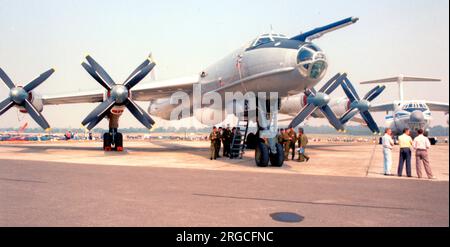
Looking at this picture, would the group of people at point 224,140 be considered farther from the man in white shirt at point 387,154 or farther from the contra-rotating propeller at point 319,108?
the man in white shirt at point 387,154

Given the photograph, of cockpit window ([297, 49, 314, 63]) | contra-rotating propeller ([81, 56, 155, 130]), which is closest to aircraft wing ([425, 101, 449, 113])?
cockpit window ([297, 49, 314, 63])

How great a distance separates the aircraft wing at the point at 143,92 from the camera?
17734mm

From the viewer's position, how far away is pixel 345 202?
5.84 metres

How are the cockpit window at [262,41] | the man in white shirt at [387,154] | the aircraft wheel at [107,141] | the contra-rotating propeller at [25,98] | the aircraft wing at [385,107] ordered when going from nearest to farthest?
the man in white shirt at [387,154] < the cockpit window at [262,41] < the contra-rotating propeller at [25,98] < the aircraft wheel at [107,141] < the aircraft wing at [385,107]

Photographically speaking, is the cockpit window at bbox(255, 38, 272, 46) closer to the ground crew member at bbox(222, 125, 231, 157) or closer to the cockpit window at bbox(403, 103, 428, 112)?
the ground crew member at bbox(222, 125, 231, 157)

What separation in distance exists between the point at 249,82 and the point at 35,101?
1349 cm

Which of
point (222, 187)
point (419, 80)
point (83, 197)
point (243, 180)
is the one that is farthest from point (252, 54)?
point (419, 80)

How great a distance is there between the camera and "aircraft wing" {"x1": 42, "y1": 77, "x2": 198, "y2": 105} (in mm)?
17734

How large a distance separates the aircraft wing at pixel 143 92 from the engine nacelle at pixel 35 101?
0.34m

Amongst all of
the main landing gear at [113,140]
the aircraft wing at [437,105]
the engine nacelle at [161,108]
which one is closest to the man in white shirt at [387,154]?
the main landing gear at [113,140]

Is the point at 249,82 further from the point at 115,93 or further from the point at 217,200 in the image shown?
the point at 217,200

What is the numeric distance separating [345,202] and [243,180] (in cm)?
310

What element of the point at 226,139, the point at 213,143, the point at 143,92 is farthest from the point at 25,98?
the point at 226,139
